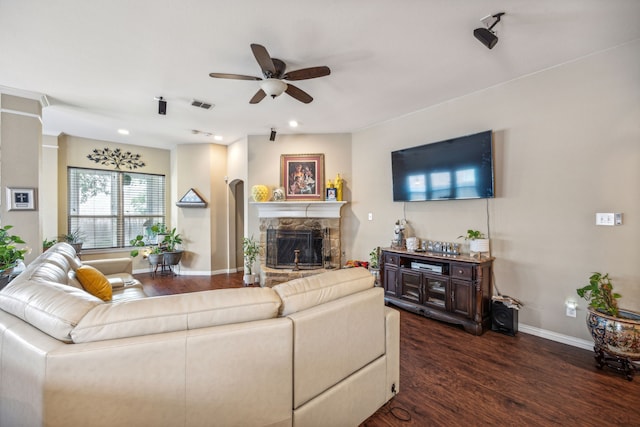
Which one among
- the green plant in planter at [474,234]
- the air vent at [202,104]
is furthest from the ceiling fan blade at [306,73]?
the green plant in planter at [474,234]


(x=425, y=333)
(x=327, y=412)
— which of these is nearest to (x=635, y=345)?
(x=425, y=333)

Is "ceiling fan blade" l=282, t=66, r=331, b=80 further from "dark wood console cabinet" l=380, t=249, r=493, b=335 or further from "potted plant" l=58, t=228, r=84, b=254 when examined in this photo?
"potted plant" l=58, t=228, r=84, b=254

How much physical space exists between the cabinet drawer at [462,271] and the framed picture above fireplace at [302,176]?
2607 mm

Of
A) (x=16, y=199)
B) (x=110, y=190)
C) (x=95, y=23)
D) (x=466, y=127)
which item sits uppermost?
(x=95, y=23)

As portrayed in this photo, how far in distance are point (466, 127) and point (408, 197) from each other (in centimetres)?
115

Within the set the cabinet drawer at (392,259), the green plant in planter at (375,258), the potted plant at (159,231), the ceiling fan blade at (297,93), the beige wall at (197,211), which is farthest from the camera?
the potted plant at (159,231)

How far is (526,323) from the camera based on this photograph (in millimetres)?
2973

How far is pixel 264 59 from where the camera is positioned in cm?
230

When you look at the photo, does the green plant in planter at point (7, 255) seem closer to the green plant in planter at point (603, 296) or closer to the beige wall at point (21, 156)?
the beige wall at point (21, 156)

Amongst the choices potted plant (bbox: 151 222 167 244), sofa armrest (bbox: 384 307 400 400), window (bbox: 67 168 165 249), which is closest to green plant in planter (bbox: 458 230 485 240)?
sofa armrest (bbox: 384 307 400 400)

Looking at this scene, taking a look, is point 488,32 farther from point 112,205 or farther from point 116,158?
point 112,205

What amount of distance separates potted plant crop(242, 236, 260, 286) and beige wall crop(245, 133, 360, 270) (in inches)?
5.8

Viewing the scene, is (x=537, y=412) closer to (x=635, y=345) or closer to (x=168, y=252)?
(x=635, y=345)

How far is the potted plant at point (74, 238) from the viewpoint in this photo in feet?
16.7
